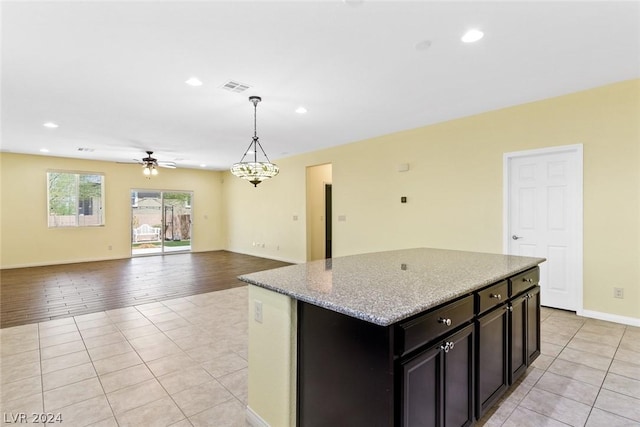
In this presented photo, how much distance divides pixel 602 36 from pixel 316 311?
127 inches

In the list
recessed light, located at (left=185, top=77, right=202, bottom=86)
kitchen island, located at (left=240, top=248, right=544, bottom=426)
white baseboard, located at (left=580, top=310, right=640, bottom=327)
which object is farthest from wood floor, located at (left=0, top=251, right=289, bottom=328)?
white baseboard, located at (left=580, top=310, right=640, bottom=327)

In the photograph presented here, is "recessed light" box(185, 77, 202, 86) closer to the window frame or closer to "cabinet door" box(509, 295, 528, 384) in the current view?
"cabinet door" box(509, 295, 528, 384)

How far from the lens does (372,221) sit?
6.01 meters

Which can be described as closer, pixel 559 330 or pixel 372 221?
pixel 559 330

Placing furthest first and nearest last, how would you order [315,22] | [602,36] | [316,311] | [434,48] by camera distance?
[434,48] < [602,36] < [315,22] < [316,311]

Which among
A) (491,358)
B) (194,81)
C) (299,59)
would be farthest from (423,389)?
(194,81)

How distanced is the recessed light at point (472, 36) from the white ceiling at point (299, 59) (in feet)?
0.18

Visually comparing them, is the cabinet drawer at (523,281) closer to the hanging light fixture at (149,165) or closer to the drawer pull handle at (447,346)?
the drawer pull handle at (447,346)

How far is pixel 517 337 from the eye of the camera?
7.19ft

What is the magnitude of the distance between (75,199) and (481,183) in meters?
9.44

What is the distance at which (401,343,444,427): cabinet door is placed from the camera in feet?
4.20

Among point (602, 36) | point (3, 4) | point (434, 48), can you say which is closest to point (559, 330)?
point (602, 36)

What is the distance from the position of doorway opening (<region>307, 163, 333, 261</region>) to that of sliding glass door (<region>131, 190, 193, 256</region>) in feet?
15.3

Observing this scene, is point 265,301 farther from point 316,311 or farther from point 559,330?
point 559,330
